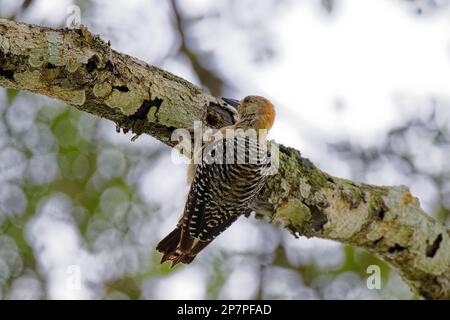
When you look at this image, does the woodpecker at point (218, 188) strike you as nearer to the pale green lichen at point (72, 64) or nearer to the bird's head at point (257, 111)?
the bird's head at point (257, 111)

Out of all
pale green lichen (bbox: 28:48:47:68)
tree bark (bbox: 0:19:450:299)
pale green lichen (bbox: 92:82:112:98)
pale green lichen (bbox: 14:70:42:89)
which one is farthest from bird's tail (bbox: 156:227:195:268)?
pale green lichen (bbox: 28:48:47:68)

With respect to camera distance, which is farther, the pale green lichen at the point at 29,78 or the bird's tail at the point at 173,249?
the bird's tail at the point at 173,249

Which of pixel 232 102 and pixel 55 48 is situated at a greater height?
pixel 232 102

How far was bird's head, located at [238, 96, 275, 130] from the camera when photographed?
16.0ft

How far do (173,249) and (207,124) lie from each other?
881 millimetres

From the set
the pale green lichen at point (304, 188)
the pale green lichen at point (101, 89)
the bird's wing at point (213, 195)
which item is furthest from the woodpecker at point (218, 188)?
the pale green lichen at point (101, 89)

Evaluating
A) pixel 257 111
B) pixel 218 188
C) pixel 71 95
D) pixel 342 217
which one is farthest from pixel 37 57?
pixel 342 217

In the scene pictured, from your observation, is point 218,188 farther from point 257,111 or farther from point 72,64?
point 72,64

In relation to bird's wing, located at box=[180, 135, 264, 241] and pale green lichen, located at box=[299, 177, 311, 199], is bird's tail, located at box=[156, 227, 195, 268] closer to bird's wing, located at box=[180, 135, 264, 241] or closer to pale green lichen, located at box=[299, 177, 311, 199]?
bird's wing, located at box=[180, 135, 264, 241]

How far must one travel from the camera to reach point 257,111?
4.95 m

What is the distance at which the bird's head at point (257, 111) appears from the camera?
4.88 m

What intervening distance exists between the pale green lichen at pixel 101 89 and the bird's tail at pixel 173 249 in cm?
134
